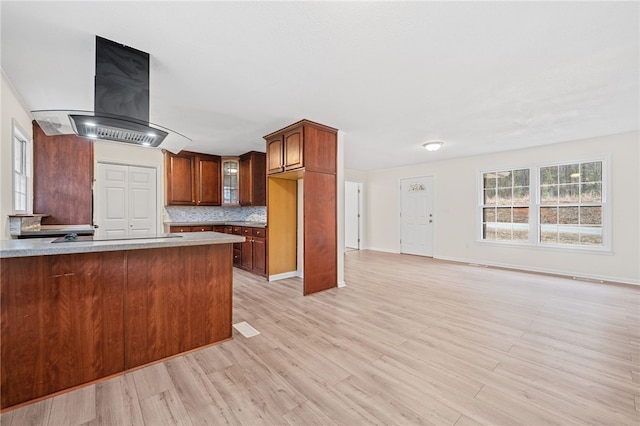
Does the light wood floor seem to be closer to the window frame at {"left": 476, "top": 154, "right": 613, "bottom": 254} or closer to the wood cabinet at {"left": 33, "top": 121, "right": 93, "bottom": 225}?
the window frame at {"left": 476, "top": 154, "right": 613, "bottom": 254}

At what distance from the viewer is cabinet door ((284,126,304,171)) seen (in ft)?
12.1

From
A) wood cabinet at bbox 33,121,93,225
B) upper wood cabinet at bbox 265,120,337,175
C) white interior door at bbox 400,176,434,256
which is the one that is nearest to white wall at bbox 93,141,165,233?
wood cabinet at bbox 33,121,93,225

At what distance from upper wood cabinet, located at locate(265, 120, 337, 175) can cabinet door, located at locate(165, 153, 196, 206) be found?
92.6 inches

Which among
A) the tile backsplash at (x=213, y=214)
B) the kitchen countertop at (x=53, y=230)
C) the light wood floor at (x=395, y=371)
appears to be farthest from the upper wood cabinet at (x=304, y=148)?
the kitchen countertop at (x=53, y=230)

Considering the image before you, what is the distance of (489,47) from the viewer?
201 cm

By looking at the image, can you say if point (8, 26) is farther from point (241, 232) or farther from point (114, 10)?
point (241, 232)

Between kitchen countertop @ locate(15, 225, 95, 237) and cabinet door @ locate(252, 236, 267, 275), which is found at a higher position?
kitchen countertop @ locate(15, 225, 95, 237)

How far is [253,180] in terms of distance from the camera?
5.56 meters

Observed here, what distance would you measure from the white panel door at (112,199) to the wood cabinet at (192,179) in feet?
2.47

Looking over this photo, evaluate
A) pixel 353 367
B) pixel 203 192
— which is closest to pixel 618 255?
pixel 353 367

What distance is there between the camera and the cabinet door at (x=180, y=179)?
533 centimetres

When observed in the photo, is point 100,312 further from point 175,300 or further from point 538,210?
point 538,210

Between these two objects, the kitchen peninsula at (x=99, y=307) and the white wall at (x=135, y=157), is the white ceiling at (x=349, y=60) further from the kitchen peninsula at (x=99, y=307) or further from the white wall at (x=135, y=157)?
the white wall at (x=135, y=157)

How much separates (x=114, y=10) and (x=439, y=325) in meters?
3.66
